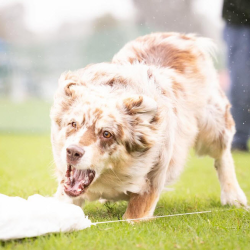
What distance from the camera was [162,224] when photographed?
366 centimetres

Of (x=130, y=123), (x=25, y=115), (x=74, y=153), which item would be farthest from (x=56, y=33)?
(x=74, y=153)

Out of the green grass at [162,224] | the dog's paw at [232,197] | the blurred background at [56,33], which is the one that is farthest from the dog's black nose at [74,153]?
the blurred background at [56,33]

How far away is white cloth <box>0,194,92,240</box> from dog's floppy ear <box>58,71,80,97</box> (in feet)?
3.71

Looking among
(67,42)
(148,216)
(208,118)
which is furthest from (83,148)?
(67,42)

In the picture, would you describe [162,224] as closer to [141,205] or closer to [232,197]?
[141,205]

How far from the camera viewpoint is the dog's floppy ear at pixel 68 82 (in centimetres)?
392

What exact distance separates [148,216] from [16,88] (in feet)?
36.4

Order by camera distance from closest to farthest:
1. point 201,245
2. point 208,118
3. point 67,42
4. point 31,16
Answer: point 201,245
point 208,118
point 31,16
point 67,42

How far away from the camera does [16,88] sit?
46.4ft

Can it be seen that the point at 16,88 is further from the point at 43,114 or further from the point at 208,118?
the point at 208,118

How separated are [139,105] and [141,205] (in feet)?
2.97

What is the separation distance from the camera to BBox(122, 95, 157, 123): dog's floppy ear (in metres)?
3.71

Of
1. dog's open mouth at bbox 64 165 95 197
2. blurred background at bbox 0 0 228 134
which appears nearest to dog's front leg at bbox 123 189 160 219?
dog's open mouth at bbox 64 165 95 197

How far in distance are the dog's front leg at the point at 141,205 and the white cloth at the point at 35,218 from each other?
0.78 metres
